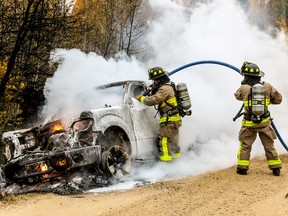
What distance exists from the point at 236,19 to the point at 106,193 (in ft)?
30.9

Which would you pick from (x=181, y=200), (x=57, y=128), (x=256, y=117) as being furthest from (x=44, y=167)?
(x=256, y=117)

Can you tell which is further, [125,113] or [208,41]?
[208,41]

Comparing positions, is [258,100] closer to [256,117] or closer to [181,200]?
[256,117]

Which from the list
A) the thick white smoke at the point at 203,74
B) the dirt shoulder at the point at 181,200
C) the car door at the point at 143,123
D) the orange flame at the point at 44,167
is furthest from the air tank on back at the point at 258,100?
the orange flame at the point at 44,167

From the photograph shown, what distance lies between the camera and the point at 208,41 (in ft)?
43.4

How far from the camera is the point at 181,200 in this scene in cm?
604

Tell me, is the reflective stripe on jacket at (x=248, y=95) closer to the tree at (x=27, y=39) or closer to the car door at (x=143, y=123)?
the car door at (x=143, y=123)

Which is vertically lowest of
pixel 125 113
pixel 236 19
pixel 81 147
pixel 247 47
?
pixel 81 147

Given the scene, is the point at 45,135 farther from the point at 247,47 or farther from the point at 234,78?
the point at 247,47

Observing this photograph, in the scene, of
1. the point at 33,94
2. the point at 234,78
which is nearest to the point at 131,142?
the point at 234,78

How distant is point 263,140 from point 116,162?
105 inches

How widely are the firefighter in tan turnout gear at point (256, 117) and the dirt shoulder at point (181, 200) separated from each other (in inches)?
10.9

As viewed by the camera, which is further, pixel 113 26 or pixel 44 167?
pixel 113 26

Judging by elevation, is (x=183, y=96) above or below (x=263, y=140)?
above
